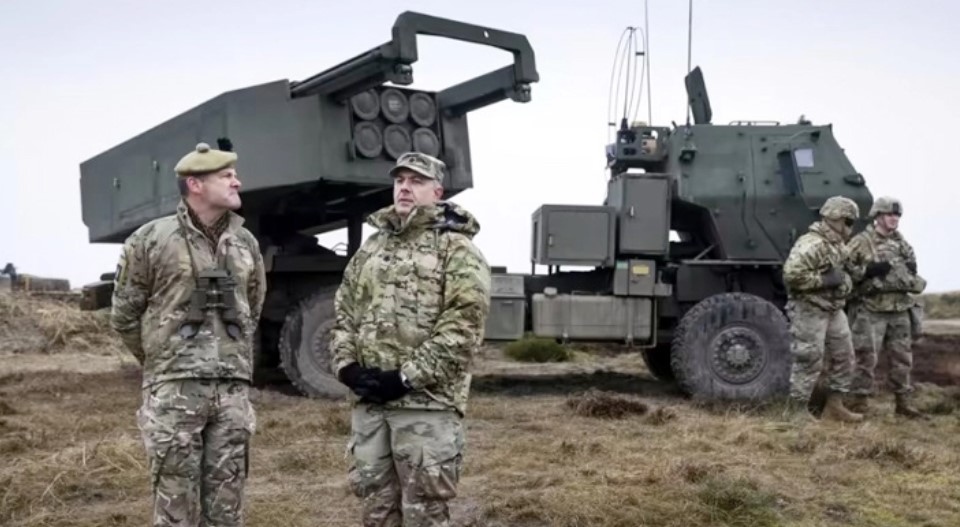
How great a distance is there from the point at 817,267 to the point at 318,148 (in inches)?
171

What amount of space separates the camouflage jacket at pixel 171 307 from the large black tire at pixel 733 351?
662cm

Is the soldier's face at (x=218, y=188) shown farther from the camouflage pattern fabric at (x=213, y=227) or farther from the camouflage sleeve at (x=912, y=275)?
the camouflage sleeve at (x=912, y=275)

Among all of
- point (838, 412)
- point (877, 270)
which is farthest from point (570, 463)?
point (877, 270)

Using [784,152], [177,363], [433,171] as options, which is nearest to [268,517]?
[177,363]

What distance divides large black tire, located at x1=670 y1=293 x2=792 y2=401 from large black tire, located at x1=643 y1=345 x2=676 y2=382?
1.66 meters

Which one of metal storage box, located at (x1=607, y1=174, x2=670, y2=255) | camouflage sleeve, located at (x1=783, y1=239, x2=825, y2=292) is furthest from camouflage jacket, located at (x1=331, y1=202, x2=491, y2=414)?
metal storage box, located at (x1=607, y1=174, x2=670, y2=255)

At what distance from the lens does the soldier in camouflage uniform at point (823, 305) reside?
8242mm

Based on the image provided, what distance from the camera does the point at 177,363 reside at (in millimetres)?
3994

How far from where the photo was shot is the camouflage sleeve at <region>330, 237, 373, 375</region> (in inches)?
159

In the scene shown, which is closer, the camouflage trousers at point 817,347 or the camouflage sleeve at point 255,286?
the camouflage sleeve at point 255,286

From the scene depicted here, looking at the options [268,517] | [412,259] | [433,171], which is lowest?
[268,517]

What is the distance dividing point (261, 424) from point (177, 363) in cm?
427

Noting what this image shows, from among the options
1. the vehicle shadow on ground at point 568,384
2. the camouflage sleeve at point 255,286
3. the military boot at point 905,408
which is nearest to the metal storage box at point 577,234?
the vehicle shadow on ground at point 568,384

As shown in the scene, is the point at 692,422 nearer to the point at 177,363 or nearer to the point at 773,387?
the point at 773,387
